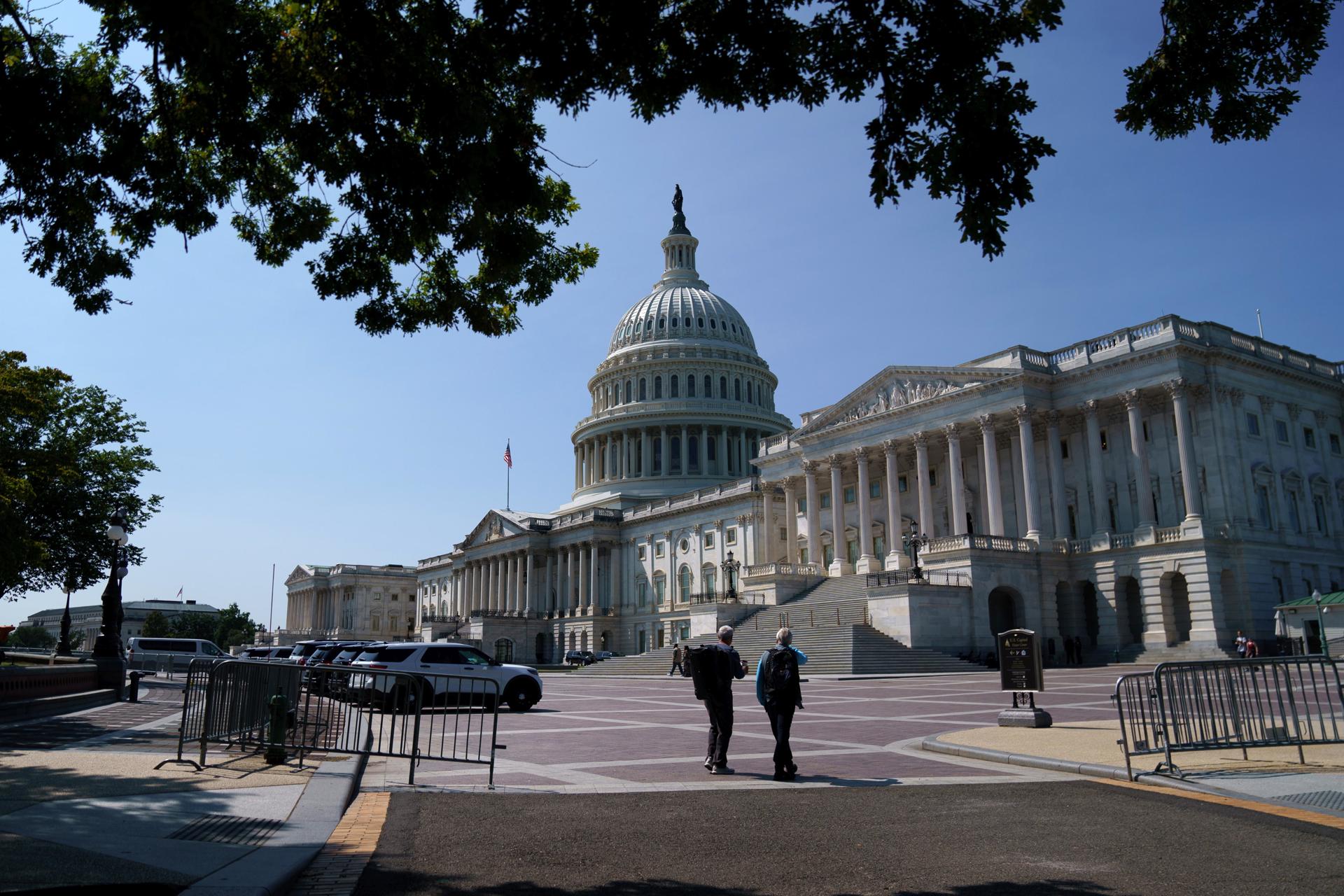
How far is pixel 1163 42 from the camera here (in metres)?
9.35

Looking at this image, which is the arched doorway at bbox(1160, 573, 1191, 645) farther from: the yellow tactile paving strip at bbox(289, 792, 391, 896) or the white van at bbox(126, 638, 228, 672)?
the white van at bbox(126, 638, 228, 672)

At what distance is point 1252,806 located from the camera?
10023mm

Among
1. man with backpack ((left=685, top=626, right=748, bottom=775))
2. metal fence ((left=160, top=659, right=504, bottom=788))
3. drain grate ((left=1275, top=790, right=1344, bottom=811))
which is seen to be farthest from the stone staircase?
drain grate ((left=1275, top=790, right=1344, bottom=811))

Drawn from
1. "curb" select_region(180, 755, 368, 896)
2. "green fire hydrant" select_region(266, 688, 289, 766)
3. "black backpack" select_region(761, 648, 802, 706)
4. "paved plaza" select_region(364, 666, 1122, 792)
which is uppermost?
"black backpack" select_region(761, 648, 802, 706)

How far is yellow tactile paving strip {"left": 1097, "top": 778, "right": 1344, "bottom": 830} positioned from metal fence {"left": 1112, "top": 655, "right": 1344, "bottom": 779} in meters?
0.88

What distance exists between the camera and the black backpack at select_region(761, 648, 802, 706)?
13117 mm

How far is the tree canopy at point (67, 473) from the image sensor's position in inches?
1535

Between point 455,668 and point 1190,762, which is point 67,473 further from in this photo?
point 1190,762

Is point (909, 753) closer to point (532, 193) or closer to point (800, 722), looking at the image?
point (800, 722)

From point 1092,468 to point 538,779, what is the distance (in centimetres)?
5051

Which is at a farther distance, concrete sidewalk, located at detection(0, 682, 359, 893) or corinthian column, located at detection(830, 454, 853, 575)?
corinthian column, located at detection(830, 454, 853, 575)

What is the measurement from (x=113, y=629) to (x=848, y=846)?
29.7 meters

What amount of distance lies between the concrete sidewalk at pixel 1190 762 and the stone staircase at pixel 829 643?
2303 centimetres

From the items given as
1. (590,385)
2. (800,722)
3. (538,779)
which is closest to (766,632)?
(800,722)
